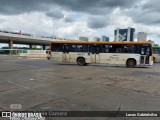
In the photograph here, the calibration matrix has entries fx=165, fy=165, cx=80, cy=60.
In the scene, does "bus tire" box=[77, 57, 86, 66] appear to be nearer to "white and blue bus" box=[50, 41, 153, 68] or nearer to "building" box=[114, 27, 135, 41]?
"white and blue bus" box=[50, 41, 153, 68]

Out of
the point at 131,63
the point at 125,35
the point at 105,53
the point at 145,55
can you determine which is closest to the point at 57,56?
the point at 105,53


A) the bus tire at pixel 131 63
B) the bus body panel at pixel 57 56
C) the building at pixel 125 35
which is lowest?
the bus tire at pixel 131 63

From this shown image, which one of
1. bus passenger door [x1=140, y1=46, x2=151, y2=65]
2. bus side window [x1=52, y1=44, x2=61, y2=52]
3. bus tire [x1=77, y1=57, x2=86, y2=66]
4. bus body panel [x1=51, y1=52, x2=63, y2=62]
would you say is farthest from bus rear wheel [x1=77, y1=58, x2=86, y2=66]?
bus passenger door [x1=140, y1=46, x2=151, y2=65]

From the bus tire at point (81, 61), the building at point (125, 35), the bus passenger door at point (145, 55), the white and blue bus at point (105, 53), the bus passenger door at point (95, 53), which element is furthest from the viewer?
the building at point (125, 35)

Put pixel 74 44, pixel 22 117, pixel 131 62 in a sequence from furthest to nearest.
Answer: pixel 74 44 → pixel 131 62 → pixel 22 117

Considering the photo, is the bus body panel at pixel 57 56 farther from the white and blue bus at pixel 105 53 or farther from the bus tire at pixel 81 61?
the bus tire at pixel 81 61

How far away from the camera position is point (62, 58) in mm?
20062

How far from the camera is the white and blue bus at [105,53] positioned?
59.2 ft

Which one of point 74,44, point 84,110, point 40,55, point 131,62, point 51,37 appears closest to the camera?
point 84,110

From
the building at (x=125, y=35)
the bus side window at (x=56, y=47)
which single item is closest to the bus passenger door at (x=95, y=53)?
the bus side window at (x=56, y=47)

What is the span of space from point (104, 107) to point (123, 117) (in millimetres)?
782

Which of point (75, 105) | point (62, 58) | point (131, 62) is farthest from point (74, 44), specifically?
point (75, 105)

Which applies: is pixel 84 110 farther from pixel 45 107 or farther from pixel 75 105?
pixel 45 107

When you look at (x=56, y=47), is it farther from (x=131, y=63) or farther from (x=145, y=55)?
(x=145, y=55)
